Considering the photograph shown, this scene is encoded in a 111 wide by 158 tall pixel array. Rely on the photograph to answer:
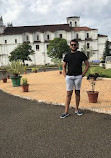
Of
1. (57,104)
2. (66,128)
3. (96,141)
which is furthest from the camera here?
(57,104)

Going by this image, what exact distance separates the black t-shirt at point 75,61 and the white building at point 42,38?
174ft

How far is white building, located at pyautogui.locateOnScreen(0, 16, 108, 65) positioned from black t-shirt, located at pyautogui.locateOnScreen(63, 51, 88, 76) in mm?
53160

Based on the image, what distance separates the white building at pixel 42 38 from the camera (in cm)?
5672

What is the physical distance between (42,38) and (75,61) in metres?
55.7

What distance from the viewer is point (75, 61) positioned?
13.3ft

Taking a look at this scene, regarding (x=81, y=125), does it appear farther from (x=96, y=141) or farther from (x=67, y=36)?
(x=67, y=36)

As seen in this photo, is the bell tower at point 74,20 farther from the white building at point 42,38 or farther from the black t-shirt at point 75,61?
the black t-shirt at point 75,61

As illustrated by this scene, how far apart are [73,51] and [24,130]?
251cm

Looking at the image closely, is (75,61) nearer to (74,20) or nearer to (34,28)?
(34,28)

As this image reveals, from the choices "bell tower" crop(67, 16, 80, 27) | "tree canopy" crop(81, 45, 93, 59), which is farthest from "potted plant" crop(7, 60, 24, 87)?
"bell tower" crop(67, 16, 80, 27)

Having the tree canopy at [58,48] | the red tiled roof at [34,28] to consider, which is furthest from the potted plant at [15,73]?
the red tiled roof at [34,28]

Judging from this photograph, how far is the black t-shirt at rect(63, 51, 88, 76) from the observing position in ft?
13.3

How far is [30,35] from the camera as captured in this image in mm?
57125

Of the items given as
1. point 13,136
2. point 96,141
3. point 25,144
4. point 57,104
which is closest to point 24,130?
point 13,136
